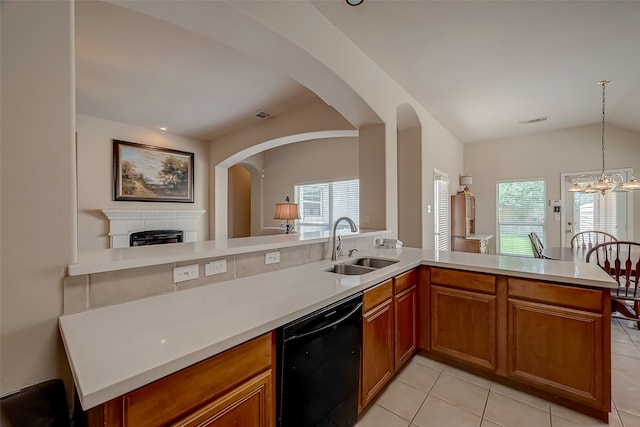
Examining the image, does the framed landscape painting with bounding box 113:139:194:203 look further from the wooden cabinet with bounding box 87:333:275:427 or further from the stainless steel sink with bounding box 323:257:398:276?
the wooden cabinet with bounding box 87:333:275:427

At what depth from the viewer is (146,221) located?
4801 mm

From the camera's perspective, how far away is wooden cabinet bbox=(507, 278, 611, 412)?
1.64 meters

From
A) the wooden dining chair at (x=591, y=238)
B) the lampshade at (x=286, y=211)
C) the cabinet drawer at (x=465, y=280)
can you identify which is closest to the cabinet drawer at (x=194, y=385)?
the cabinet drawer at (x=465, y=280)

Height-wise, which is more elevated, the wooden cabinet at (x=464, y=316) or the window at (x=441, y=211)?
the window at (x=441, y=211)

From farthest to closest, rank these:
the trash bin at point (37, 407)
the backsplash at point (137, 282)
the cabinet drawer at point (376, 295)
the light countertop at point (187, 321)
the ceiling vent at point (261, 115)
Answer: the ceiling vent at point (261, 115) < the cabinet drawer at point (376, 295) < the backsplash at point (137, 282) < the trash bin at point (37, 407) < the light countertop at point (187, 321)

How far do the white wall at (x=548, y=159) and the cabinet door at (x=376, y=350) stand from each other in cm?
523

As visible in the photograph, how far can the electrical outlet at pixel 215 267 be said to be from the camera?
1510mm

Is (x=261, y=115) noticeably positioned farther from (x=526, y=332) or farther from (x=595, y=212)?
(x=595, y=212)

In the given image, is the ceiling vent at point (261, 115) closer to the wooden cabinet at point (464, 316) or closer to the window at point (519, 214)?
the wooden cabinet at point (464, 316)

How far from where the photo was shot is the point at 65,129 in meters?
1.06

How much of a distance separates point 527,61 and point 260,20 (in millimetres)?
2758

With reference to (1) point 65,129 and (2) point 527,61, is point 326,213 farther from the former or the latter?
(1) point 65,129

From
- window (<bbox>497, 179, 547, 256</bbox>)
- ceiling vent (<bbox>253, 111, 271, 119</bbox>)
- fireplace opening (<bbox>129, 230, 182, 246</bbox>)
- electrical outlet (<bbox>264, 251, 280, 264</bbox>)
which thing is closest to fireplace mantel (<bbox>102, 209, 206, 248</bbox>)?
fireplace opening (<bbox>129, 230, 182, 246</bbox>)

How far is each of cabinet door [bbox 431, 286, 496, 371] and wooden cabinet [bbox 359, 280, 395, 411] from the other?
0.52 meters
